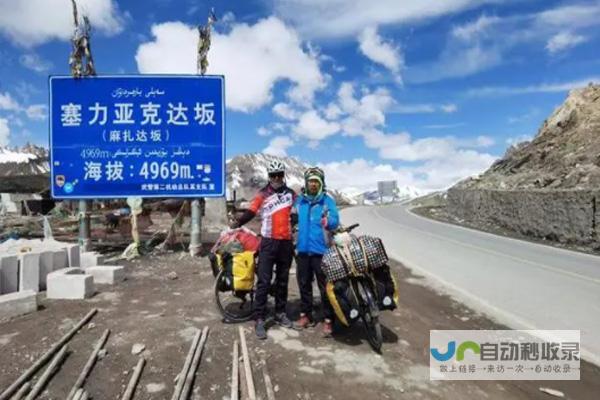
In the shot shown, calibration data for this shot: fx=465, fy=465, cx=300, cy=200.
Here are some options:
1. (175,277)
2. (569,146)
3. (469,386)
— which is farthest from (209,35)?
(569,146)

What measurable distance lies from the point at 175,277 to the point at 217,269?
3268mm

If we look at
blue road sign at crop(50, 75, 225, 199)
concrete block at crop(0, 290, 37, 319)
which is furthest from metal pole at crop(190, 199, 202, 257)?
concrete block at crop(0, 290, 37, 319)

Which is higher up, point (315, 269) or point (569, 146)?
point (569, 146)

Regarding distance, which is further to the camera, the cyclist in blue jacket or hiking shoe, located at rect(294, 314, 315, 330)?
hiking shoe, located at rect(294, 314, 315, 330)

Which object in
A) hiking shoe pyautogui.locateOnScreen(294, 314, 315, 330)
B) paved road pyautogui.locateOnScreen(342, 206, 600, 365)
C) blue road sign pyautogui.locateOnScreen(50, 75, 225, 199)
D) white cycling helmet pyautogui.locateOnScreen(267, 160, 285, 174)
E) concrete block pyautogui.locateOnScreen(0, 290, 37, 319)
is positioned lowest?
paved road pyautogui.locateOnScreen(342, 206, 600, 365)

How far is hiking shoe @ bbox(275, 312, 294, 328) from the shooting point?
609cm

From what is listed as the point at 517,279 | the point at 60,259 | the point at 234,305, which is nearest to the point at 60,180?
the point at 60,259

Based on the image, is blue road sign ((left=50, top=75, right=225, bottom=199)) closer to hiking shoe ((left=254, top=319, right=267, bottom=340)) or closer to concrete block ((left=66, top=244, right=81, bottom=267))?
concrete block ((left=66, top=244, right=81, bottom=267))

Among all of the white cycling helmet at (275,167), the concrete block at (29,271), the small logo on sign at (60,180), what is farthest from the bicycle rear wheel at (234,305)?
the small logo on sign at (60,180)

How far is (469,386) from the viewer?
14.6 feet

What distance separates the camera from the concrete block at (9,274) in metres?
7.39

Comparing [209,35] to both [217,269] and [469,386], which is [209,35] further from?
[469,386]
